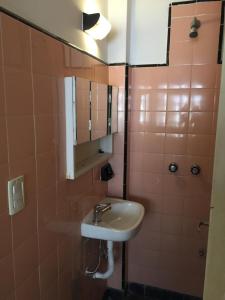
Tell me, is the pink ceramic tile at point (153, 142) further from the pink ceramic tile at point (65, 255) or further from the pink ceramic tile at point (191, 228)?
the pink ceramic tile at point (65, 255)

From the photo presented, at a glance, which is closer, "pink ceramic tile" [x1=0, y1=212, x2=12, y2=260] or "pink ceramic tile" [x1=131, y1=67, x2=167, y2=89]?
"pink ceramic tile" [x1=0, y1=212, x2=12, y2=260]

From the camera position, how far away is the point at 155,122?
6.39 ft

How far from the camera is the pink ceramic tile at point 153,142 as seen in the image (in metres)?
1.96

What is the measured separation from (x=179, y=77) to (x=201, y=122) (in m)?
0.38

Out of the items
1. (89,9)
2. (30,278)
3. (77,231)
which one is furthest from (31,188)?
(89,9)

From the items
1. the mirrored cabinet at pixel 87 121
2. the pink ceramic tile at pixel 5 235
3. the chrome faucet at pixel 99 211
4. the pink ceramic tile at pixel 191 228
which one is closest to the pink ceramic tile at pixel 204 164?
the pink ceramic tile at pixel 191 228

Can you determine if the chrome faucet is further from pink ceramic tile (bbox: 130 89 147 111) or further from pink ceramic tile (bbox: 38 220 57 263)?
pink ceramic tile (bbox: 130 89 147 111)

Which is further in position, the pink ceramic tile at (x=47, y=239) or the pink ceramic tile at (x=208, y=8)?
the pink ceramic tile at (x=208, y=8)

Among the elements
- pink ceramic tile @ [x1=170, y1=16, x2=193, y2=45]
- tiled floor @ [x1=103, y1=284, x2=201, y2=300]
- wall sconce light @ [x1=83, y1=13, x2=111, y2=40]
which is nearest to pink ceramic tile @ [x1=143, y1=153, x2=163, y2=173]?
pink ceramic tile @ [x1=170, y1=16, x2=193, y2=45]

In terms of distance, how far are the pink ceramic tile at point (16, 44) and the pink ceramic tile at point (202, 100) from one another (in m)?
1.28

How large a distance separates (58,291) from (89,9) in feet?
5.36

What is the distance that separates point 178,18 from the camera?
178 cm

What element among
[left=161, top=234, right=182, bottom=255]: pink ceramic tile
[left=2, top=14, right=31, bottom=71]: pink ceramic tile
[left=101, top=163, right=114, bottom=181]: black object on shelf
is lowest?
[left=161, top=234, right=182, bottom=255]: pink ceramic tile

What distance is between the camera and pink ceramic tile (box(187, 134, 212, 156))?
6.07 feet
